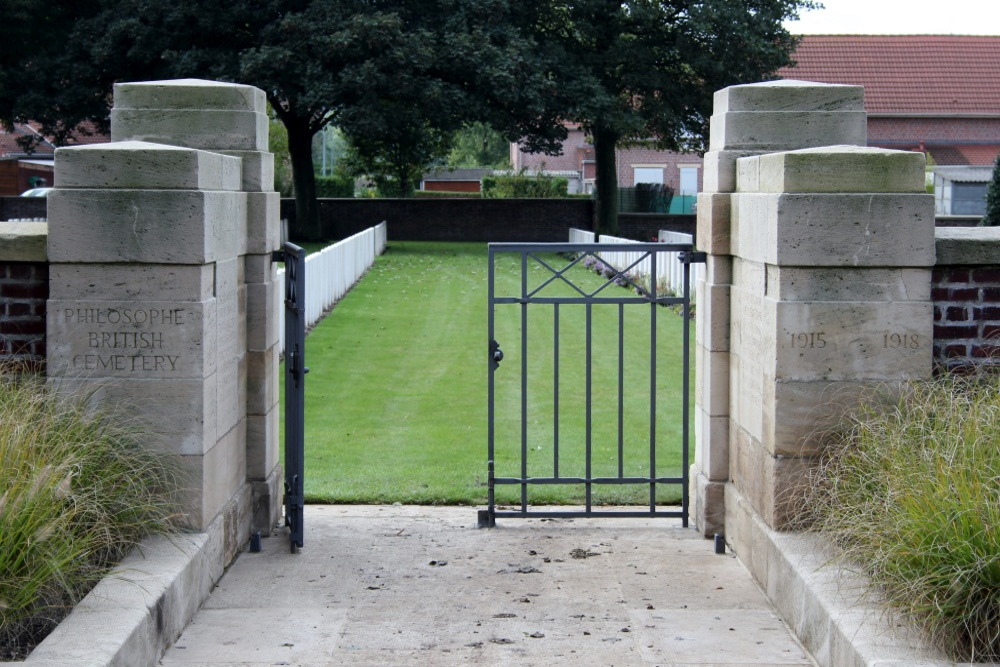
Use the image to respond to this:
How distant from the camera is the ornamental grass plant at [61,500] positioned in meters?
4.17

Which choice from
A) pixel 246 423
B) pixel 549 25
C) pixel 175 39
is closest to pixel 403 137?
pixel 549 25

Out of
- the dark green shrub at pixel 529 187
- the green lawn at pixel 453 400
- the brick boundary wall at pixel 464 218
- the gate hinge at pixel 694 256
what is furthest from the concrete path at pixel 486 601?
the dark green shrub at pixel 529 187

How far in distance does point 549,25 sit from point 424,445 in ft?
89.1

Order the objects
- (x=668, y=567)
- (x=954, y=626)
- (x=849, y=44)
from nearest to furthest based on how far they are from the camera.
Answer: (x=954, y=626) < (x=668, y=567) < (x=849, y=44)

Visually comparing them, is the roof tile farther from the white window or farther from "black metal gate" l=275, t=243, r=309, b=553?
"black metal gate" l=275, t=243, r=309, b=553

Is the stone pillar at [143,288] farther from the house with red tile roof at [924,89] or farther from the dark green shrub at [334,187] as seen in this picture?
the house with red tile roof at [924,89]

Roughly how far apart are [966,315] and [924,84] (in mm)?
→ 50165

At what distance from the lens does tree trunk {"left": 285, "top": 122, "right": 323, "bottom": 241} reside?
117 feet

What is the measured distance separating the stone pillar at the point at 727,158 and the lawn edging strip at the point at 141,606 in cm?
275

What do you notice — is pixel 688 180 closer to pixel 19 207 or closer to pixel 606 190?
pixel 606 190

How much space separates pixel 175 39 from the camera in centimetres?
3053

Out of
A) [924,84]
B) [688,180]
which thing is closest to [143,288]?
[924,84]

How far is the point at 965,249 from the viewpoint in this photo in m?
5.62

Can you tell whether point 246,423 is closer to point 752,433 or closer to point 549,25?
point 752,433
